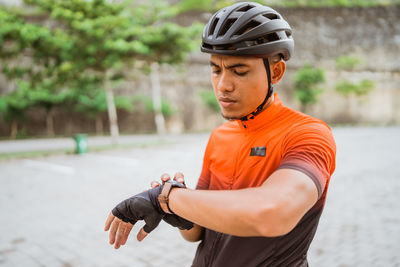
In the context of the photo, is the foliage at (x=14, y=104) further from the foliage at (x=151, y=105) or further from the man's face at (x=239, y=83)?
the man's face at (x=239, y=83)

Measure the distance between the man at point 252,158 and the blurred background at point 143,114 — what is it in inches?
37.1

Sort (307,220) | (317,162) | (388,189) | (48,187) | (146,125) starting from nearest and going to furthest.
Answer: (317,162), (307,220), (388,189), (48,187), (146,125)

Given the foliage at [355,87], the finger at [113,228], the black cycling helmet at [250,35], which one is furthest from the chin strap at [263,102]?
the foliage at [355,87]

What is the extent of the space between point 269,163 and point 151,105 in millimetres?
27431

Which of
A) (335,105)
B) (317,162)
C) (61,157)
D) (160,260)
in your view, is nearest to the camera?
(317,162)

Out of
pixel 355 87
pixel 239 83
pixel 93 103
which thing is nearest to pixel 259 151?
pixel 239 83

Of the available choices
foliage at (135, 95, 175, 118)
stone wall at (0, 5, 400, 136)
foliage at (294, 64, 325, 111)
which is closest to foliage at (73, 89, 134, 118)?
foliage at (135, 95, 175, 118)

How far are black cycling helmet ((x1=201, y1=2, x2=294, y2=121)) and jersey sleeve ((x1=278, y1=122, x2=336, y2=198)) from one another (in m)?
0.23

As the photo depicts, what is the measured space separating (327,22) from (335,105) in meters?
9.88

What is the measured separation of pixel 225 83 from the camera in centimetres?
129

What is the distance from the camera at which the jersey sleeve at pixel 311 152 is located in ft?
3.54

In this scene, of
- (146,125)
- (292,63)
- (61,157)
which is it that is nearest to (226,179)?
(61,157)

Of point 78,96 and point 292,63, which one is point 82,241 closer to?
point 78,96

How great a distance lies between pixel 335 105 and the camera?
34781mm
